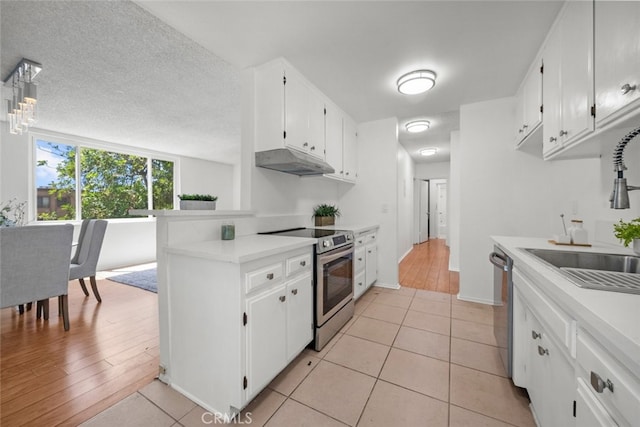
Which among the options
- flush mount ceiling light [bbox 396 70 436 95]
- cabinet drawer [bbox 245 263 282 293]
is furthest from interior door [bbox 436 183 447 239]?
cabinet drawer [bbox 245 263 282 293]

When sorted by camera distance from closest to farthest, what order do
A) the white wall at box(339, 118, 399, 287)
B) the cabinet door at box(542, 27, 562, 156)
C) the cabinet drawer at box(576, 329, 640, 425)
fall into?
the cabinet drawer at box(576, 329, 640, 425) → the cabinet door at box(542, 27, 562, 156) → the white wall at box(339, 118, 399, 287)

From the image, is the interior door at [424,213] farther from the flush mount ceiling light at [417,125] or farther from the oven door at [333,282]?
the oven door at [333,282]

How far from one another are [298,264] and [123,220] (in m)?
5.17

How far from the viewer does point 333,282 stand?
2.15 metres

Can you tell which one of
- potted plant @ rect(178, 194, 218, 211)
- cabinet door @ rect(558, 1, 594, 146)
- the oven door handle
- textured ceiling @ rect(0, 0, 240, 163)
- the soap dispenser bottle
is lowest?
the oven door handle

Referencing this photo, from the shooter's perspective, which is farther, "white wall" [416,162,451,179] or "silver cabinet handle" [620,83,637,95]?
"white wall" [416,162,451,179]

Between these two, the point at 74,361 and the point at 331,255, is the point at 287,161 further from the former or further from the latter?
the point at 74,361

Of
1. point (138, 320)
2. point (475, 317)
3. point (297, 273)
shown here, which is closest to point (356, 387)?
point (297, 273)

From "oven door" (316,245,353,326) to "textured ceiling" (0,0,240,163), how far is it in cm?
212

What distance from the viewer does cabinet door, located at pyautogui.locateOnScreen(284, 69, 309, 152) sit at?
2.23 m

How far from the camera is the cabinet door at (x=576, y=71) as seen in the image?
4.16 ft

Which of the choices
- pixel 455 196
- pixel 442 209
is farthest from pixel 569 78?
pixel 442 209

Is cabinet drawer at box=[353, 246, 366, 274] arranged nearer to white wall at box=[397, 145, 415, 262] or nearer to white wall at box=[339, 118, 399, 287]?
white wall at box=[339, 118, 399, 287]

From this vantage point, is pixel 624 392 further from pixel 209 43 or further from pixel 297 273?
pixel 209 43
